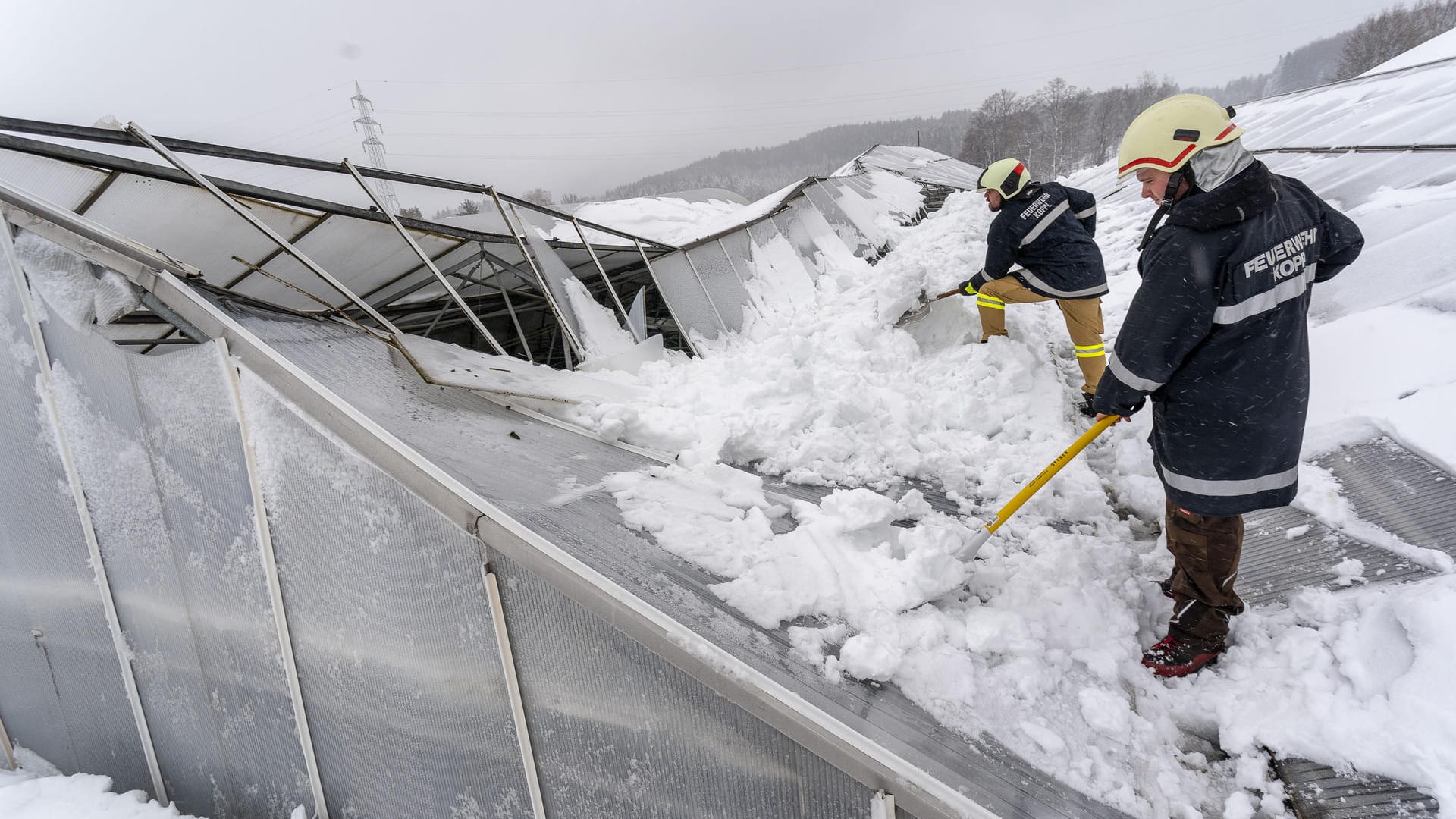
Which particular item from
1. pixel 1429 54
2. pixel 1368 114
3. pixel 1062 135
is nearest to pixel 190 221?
pixel 1368 114

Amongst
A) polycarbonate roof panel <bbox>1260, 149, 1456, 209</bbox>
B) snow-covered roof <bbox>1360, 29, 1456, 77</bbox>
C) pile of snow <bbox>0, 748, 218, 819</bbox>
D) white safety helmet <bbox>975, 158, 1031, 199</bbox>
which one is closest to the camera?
pile of snow <bbox>0, 748, 218, 819</bbox>

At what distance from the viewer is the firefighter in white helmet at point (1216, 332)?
5.71 ft

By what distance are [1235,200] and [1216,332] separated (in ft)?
1.25

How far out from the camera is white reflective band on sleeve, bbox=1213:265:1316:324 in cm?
174

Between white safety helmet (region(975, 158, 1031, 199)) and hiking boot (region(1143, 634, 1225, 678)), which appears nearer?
hiking boot (region(1143, 634, 1225, 678))

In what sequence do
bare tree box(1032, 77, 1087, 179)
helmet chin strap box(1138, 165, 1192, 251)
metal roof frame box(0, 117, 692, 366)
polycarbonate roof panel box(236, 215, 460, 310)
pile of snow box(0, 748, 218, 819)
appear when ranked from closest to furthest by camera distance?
helmet chin strap box(1138, 165, 1192, 251) < pile of snow box(0, 748, 218, 819) < metal roof frame box(0, 117, 692, 366) < polycarbonate roof panel box(236, 215, 460, 310) < bare tree box(1032, 77, 1087, 179)

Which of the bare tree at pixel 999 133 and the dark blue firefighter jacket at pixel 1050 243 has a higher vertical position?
the bare tree at pixel 999 133

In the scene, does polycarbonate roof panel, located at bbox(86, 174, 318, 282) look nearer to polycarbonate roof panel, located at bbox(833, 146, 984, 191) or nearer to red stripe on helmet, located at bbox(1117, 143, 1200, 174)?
red stripe on helmet, located at bbox(1117, 143, 1200, 174)

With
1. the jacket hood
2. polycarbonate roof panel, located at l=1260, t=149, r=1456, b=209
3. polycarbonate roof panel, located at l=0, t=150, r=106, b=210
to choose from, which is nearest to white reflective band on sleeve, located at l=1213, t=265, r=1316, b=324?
the jacket hood

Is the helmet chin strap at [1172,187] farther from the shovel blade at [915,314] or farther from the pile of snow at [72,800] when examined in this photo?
the pile of snow at [72,800]

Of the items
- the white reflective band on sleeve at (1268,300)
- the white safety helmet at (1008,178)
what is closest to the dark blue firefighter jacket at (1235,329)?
the white reflective band on sleeve at (1268,300)

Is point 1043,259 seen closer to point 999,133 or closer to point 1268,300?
point 1268,300

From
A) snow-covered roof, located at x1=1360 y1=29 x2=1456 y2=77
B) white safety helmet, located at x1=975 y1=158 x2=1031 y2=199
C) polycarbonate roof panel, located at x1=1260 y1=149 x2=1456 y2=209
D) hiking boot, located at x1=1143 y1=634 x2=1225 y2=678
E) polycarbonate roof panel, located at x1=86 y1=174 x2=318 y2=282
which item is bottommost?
hiking boot, located at x1=1143 y1=634 x2=1225 y2=678

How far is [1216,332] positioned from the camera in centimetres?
184
